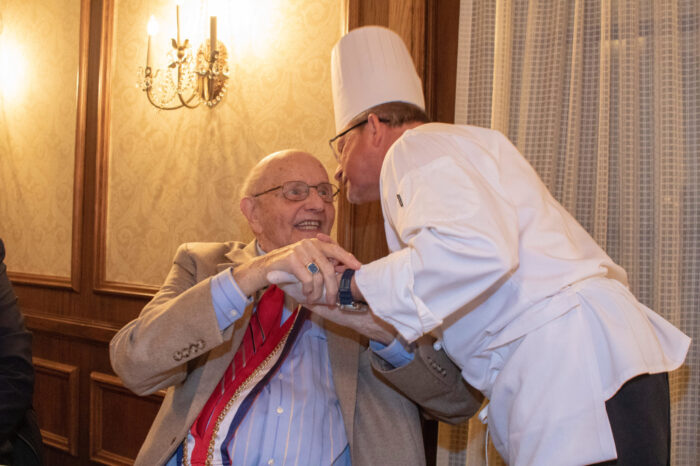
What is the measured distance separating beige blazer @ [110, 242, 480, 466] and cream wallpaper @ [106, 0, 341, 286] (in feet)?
3.59

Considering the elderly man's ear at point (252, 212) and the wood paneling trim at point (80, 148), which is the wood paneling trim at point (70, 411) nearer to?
the wood paneling trim at point (80, 148)

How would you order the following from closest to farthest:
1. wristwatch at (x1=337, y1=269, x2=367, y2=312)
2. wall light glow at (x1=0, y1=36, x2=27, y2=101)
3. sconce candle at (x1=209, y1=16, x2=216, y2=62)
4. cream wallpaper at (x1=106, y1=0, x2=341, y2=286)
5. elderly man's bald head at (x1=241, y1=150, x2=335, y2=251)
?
wristwatch at (x1=337, y1=269, x2=367, y2=312)
elderly man's bald head at (x1=241, y1=150, x2=335, y2=251)
cream wallpaper at (x1=106, y1=0, x2=341, y2=286)
sconce candle at (x1=209, y1=16, x2=216, y2=62)
wall light glow at (x1=0, y1=36, x2=27, y2=101)

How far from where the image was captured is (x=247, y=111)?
9.73ft

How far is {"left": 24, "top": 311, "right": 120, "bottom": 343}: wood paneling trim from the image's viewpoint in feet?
11.3

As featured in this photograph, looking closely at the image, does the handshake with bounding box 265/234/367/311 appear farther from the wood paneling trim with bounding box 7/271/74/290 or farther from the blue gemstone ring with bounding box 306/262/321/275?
the wood paneling trim with bounding box 7/271/74/290

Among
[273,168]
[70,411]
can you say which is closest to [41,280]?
[70,411]

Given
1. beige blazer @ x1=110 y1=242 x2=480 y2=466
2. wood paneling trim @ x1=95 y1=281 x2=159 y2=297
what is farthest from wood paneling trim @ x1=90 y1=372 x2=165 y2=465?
beige blazer @ x1=110 y1=242 x2=480 y2=466

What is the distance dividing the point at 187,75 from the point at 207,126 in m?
0.29

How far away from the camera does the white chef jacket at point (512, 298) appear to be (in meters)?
1.21

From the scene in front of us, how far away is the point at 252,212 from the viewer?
2.13 meters

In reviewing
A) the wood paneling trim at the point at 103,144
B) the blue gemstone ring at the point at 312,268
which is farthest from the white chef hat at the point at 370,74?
the wood paneling trim at the point at 103,144

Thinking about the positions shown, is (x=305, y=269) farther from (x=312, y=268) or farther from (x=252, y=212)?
(x=252, y=212)

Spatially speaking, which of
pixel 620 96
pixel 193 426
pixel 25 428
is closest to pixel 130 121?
pixel 25 428

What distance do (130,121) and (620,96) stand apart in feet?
8.59
